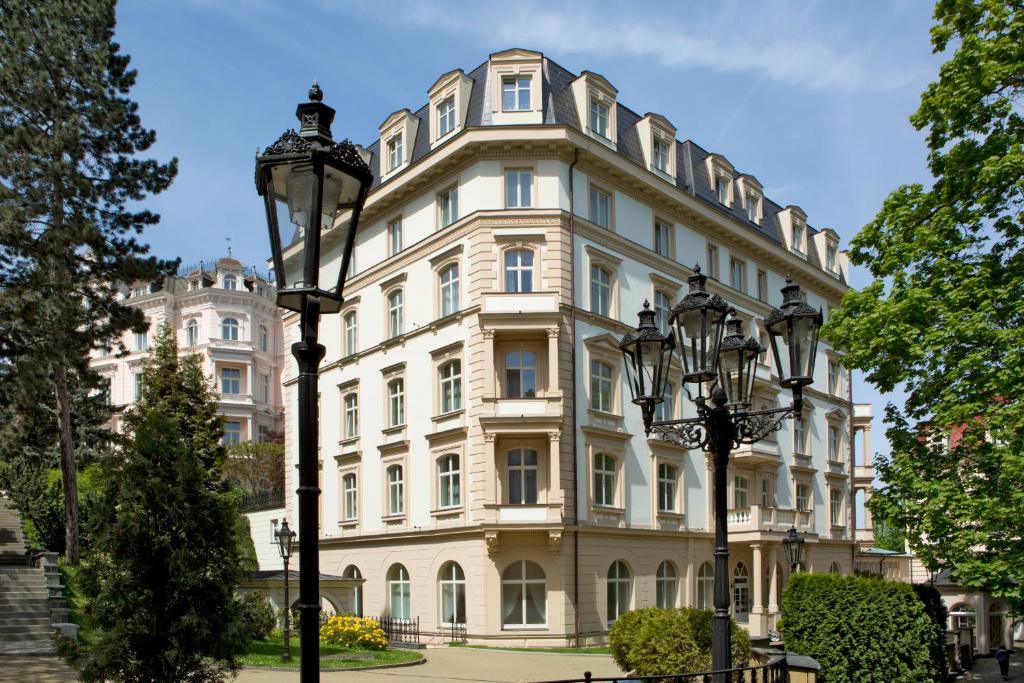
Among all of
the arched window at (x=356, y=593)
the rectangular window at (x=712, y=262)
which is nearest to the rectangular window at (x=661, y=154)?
the rectangular window at (x=712, y=262)

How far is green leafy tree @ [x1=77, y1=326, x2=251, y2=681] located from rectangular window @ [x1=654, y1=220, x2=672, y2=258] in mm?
24627

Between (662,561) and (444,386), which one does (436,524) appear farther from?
(662,561)

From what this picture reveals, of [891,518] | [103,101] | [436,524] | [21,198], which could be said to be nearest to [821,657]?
[891,518]

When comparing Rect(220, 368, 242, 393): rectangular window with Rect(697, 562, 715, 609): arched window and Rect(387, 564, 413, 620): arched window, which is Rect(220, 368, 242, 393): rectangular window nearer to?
Rect(387, 564, 413, 620): arched window

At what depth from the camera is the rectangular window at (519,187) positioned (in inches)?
1193

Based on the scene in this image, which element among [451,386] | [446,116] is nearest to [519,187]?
[446,116]

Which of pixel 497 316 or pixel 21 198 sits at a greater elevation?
pixel 21 198

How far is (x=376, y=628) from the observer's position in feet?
Result: 86.1

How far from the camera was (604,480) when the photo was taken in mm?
30406

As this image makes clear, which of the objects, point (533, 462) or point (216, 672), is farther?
point (533, 462)

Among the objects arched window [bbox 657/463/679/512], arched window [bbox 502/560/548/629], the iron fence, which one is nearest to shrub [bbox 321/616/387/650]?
the iron fence

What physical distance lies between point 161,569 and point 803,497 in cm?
3565

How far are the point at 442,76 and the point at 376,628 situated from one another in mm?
18146

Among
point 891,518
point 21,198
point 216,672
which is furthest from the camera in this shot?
point 21,198
